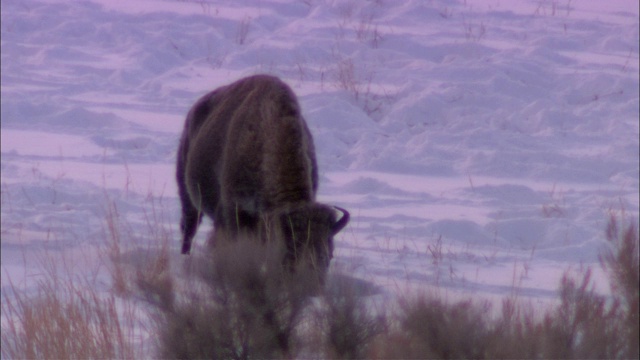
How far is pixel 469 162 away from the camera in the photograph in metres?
10.1

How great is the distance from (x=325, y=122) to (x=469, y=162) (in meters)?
1.86

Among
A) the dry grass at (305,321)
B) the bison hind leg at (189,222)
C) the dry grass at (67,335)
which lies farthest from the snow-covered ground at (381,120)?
the dry grass at (67,335)

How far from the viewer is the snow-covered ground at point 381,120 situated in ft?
24.0

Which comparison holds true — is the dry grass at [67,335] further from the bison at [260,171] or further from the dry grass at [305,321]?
the bison at [260,171]

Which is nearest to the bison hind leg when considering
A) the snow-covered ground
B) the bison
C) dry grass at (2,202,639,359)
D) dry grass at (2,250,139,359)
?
the bison

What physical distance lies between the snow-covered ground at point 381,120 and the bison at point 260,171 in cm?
40

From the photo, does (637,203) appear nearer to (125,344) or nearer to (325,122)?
(325,122)

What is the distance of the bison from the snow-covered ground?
403 millimetres

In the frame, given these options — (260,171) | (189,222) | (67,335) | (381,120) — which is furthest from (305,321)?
(381,120)

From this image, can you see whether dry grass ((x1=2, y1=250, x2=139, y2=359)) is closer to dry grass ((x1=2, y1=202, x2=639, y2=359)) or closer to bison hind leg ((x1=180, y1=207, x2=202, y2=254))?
dry grass ((x1=2, y1=202, x2=639, y2=359))

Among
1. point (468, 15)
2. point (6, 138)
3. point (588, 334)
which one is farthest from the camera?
point (468, 15)

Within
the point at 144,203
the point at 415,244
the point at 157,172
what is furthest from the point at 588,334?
the point at 157,172

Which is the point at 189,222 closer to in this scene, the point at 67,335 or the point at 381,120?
the point at 67,335

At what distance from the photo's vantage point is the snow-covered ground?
7301mm
